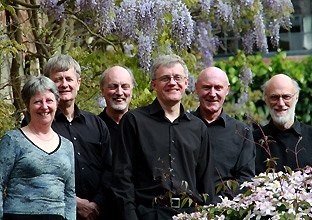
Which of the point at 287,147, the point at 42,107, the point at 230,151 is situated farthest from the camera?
the point at 287,147

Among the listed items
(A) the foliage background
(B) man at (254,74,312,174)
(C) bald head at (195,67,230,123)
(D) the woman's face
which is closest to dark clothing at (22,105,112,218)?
(D) the woman's face

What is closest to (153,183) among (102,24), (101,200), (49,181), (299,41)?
(101,200)

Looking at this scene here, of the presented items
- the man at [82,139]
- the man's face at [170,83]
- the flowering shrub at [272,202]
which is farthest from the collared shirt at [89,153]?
the flowering shrub at [272,202]

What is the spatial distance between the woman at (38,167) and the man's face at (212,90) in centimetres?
126

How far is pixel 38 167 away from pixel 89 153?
0.79 meters

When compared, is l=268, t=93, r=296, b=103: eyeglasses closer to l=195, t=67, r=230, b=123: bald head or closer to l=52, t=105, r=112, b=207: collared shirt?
l=195, t=67, r=230, b=123: bald head

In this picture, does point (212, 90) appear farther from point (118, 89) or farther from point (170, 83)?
point (118, 89)

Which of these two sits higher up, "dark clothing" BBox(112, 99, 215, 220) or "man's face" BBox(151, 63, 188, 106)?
"man's face" BBox(151, 63, 188, 106)

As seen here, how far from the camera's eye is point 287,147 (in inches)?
201

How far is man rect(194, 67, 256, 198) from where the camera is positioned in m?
4.54

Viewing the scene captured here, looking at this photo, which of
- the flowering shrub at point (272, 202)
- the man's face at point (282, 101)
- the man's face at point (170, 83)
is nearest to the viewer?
the flowering shrub at point (272, 202)

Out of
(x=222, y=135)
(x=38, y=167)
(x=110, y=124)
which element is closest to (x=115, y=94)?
(x=110, y=124)

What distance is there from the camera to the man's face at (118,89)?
4.91 m

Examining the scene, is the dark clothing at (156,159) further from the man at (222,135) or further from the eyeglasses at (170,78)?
the man at (222,135)
